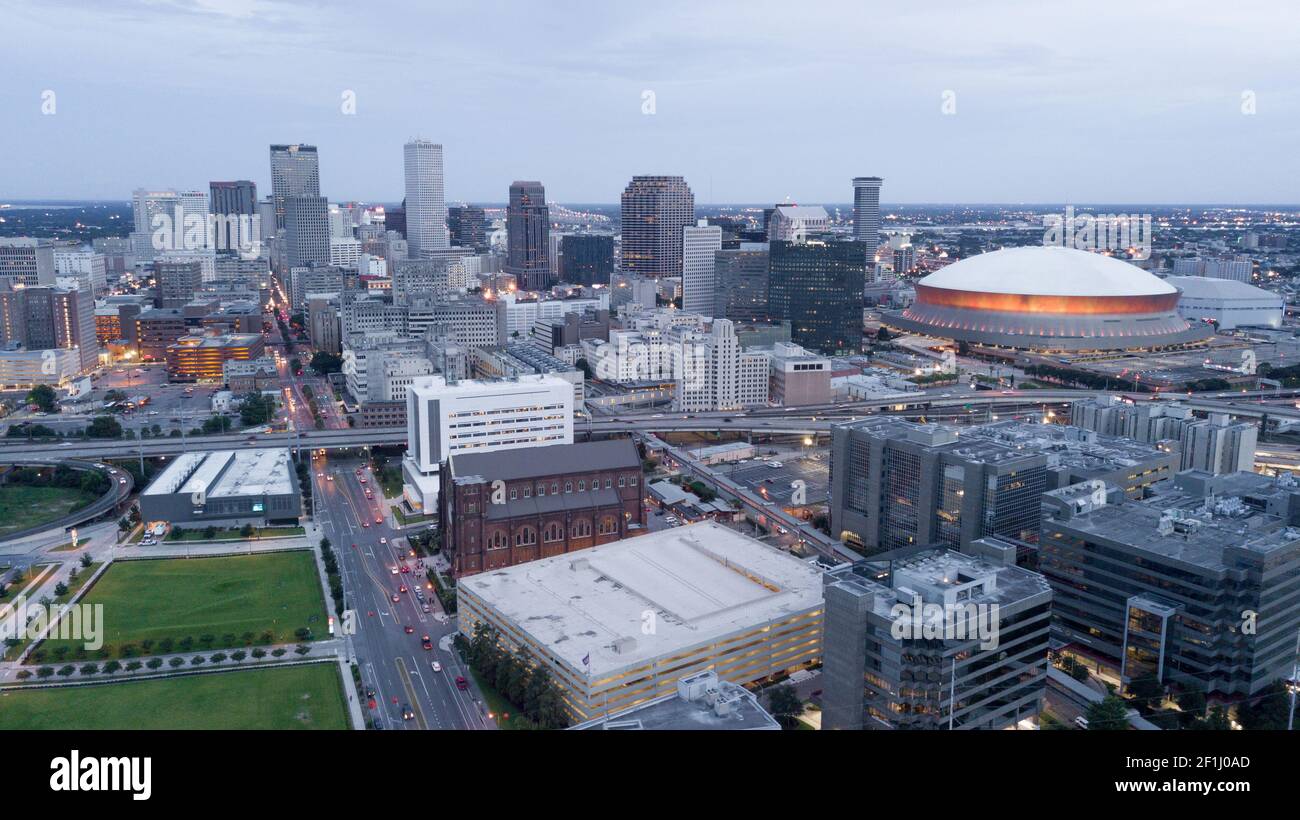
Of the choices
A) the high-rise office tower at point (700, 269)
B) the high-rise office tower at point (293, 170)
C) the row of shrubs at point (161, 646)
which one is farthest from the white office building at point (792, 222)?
the row of shrubs at point (161, 646)

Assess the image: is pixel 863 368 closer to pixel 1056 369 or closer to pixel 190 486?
pixel 1056 369

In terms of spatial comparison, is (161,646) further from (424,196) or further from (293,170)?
(293,170)

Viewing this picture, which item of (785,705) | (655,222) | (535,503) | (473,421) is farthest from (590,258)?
(785,705)

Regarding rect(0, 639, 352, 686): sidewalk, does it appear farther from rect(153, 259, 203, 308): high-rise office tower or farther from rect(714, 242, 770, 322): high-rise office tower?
rect(153, 259, 203, 308): high-rise office tower

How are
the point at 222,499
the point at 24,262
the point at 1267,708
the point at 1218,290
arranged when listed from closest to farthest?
1. the point at 1267,708
2. the point at 222,499
3. the point at 24,262
4. the point at 1218,290

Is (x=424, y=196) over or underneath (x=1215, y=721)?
over

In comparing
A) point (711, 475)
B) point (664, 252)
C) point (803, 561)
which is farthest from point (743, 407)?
point (664, 252)

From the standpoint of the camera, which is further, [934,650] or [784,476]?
[784,476]

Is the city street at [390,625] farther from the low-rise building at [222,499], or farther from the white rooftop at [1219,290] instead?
the white rooftop at [1219,290]
